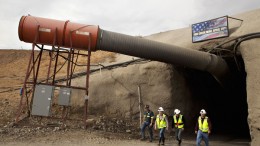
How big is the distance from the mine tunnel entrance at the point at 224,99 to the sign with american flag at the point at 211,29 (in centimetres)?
147

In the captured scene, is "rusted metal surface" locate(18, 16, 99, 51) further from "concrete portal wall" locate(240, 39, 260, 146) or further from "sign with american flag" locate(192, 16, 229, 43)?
"concrete portal wall" locate(240, 39, 260, 146)

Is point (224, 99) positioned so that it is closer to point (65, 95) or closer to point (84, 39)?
point (84, 39)

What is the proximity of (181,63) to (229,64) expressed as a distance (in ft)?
11.6

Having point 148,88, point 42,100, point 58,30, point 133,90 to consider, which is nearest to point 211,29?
point 148,88

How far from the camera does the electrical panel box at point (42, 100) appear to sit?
1262 centimetres

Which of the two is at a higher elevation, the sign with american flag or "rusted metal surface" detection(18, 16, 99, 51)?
the sign with american flag

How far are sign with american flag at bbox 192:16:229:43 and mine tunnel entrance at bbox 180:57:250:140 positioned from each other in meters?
1.47

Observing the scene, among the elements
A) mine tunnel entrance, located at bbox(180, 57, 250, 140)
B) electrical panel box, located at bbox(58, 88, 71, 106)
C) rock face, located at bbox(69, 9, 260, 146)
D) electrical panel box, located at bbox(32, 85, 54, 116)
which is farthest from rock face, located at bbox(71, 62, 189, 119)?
electrical panel box, located at bbox(32, 85, 54, 116)

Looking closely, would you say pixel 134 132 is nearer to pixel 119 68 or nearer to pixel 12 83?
pixel 119 68

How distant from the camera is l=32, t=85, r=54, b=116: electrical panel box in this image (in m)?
12.6

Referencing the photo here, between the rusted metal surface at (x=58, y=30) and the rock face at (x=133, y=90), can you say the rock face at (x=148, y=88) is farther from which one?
the rusted metal surface at (x=58, y=30)

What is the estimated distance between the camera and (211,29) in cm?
1579

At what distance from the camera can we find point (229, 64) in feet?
53.1

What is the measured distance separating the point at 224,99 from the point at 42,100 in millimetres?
12308
